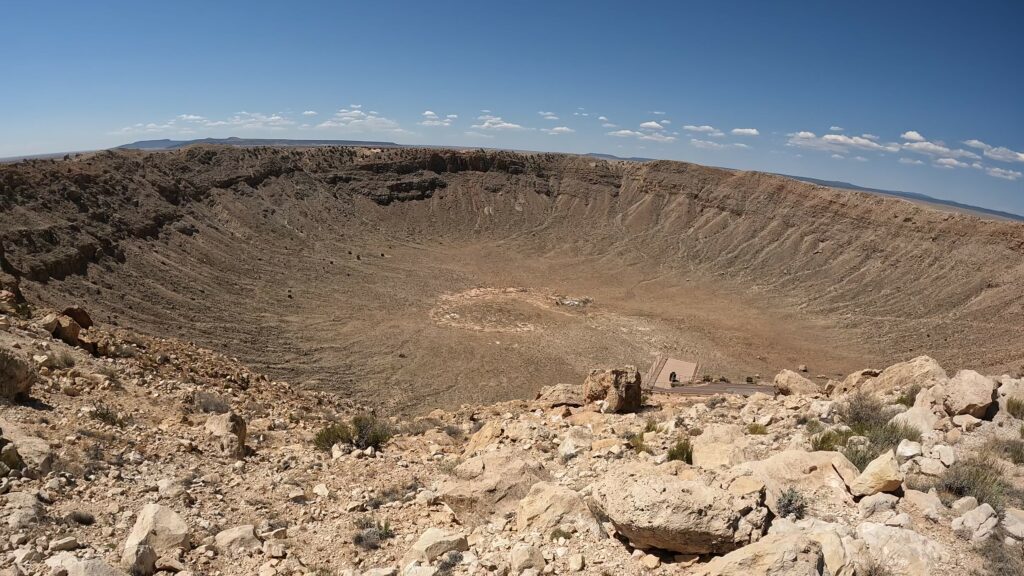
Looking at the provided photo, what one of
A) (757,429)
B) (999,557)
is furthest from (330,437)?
(999,557)

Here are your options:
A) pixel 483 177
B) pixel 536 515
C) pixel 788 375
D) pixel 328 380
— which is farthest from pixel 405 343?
pixel 483 177

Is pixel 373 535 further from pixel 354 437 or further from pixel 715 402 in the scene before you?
pixel 715 402

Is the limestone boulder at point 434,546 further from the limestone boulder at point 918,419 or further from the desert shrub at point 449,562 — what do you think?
the limestone boulder at point 918,419

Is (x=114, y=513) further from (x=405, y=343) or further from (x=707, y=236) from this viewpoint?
(x=707, y=236)

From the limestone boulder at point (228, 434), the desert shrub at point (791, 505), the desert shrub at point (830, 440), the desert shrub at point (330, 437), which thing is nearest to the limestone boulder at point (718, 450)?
the desert shrub at point (830, 440)

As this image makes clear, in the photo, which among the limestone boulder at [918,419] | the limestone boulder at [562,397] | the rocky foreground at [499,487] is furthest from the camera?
the limestone boulder at [562,397]

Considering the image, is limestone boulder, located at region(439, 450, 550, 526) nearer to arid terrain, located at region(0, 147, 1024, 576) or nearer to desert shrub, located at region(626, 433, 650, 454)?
arid terrain, located at region(0, 147, 1024, 576)

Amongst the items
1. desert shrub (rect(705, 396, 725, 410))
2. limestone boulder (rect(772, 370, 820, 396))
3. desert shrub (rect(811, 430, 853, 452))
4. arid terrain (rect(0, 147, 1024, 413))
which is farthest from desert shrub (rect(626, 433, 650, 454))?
arid terrain (rect(0, 147, 1024, 413))
